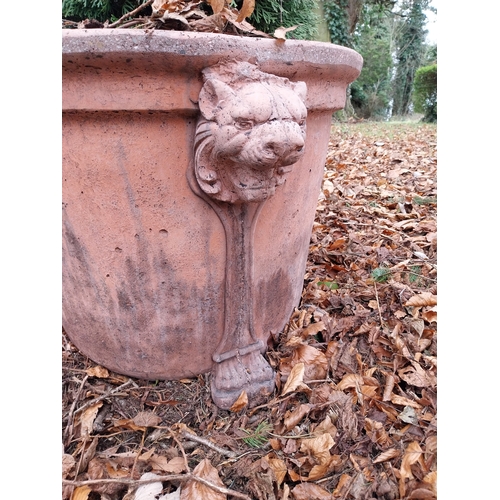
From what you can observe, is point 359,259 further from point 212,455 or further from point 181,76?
point 181,76

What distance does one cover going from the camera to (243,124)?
94cm

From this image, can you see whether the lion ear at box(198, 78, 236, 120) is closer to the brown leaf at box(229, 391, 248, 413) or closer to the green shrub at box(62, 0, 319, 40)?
the green shrub at box(62, 0, 319, 40)

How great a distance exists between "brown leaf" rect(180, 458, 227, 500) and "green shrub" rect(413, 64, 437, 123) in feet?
34.2

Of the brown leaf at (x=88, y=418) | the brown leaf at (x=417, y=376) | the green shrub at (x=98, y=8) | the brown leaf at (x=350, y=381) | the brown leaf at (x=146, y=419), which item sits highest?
the green shrub at (x=98, y=8)

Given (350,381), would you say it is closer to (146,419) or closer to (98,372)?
(146,419)

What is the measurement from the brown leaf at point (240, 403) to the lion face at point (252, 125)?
646 mm

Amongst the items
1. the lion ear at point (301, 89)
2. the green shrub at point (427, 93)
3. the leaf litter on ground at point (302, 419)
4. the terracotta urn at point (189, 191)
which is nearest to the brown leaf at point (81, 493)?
the leaf litter on ground at point (302, 419)

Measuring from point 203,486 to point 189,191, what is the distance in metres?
0.71

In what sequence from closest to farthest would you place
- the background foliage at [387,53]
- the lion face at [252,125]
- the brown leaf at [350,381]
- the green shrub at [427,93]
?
the lion face at [252,125]
the brown leaf at [350,381]
the background foliage at [387,53]
the green shrub at [427,93]

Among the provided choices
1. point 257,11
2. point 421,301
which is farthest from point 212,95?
point 421,301

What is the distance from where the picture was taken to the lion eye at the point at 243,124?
3.06ft

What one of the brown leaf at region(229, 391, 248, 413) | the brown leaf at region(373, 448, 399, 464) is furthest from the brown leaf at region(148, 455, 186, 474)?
the brown leaf at region(373, 448, 399, 464)

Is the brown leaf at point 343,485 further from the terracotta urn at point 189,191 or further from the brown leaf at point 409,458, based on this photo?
the terracotta urn at point 189,191

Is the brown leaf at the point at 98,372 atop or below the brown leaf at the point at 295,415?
below
